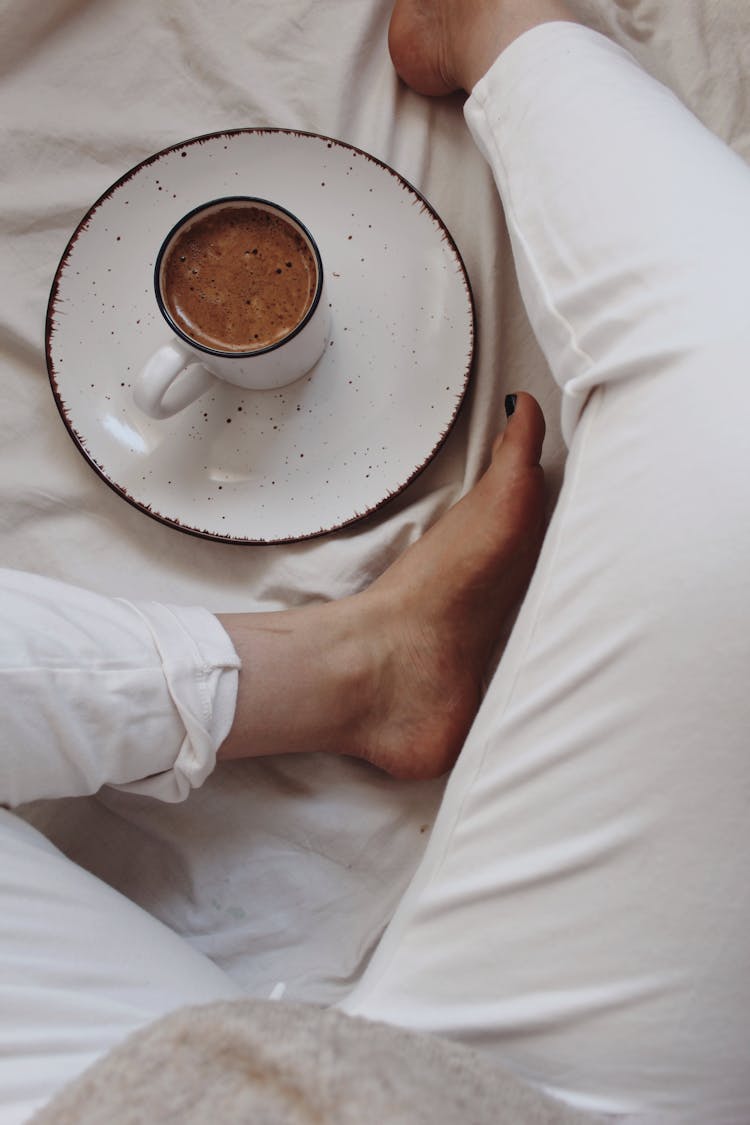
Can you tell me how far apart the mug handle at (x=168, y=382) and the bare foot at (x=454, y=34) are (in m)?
0.31

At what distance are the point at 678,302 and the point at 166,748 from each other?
0.41 meters

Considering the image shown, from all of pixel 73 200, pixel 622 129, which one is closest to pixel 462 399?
pixel 622 129

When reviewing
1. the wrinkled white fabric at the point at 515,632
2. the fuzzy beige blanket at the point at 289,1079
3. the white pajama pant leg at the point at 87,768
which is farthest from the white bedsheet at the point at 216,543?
the fuzzy beige blanket at the point at 289,1079

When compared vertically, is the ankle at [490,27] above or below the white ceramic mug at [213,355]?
above

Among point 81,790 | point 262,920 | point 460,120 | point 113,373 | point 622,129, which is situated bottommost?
point 262,920

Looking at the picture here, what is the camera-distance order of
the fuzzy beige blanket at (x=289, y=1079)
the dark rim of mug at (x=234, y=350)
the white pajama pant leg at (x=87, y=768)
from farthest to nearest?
the dark rim of mug at (x=234, y=350)
the white pajama pant leg at (x=87, y=768)
the fuzzy beige blanket at (x=289, y=1079)

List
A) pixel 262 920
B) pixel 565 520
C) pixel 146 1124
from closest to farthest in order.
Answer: pixel 146 1124 → pixel 565 520 → pixel 262 920

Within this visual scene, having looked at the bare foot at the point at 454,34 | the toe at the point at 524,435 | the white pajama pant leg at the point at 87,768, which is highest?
the bare foot at the point at 454,34

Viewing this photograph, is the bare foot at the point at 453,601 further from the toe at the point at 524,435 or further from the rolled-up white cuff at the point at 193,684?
the rolled-up white cuff at the point at 193,684

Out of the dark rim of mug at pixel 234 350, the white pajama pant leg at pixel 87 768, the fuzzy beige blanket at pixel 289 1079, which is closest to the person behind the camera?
the fuzzy beige blanket at pixel 289 1079

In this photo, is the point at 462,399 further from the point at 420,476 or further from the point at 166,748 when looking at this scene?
the point at 166,748

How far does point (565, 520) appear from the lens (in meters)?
0.52

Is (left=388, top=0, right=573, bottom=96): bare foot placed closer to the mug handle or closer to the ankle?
the ankle

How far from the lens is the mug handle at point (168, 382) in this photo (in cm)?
68
